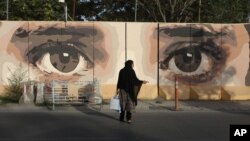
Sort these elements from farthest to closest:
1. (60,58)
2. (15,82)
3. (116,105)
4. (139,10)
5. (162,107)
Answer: (139,10) → (60,58) → (15,82) → (162,107) → (116,105)

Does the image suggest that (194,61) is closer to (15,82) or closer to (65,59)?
(65,59)

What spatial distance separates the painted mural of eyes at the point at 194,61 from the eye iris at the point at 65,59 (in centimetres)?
338

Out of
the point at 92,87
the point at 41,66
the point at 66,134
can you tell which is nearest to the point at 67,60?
the point at 41,66

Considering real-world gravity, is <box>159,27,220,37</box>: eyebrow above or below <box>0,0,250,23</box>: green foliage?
below

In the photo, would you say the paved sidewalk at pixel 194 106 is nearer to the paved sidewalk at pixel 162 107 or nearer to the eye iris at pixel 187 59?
the paved sidewalk at pixel 162 107

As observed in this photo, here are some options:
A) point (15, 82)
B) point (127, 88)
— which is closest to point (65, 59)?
point (15, 82)

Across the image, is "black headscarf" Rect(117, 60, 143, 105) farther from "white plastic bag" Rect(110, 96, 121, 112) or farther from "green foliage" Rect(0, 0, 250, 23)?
"green foliage" Rect(0, 0, 250, 23)

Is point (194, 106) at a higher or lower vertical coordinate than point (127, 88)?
lower

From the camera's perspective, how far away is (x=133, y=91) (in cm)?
1565

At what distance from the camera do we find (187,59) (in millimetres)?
22797

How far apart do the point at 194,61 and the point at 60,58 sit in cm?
522

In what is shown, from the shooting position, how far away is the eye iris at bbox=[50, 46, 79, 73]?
22.3m

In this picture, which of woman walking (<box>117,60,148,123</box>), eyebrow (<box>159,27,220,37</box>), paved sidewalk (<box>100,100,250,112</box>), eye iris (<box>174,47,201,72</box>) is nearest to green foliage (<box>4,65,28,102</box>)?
paved sidewalk (<box>100,100,250,112</box>)

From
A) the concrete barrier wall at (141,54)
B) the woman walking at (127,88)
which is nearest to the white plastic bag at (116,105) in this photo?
the woman walking at (127,88)
